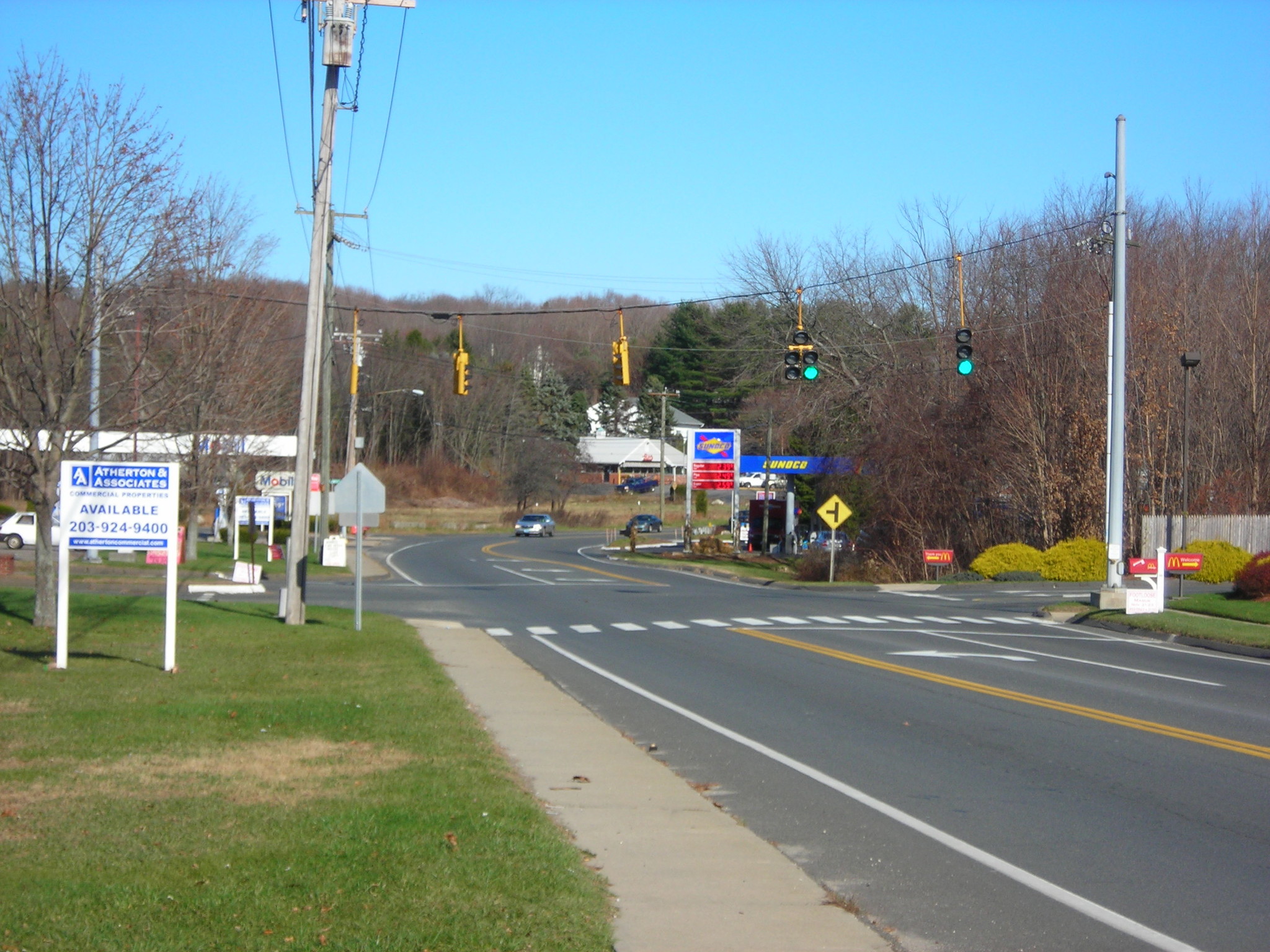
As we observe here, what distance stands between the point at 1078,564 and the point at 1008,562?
7.16 ft

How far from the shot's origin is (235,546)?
3731 centimetres

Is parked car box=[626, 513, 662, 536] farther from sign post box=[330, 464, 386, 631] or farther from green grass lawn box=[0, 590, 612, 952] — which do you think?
green grass lawn box=[0, 590, 612, 952]

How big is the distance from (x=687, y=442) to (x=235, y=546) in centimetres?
2831

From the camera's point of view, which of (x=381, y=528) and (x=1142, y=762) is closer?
(x=1142, y=762)

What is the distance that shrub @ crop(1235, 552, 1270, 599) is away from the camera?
2775 centimetres

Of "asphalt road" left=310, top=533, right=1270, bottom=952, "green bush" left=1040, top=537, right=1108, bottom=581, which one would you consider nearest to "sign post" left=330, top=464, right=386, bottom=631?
"asphalt road" left=310, top=533, right=1270, bottom=952

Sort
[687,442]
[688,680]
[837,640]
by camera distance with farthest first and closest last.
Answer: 1. [687,442]
2. [837,640]
3. [688,680]

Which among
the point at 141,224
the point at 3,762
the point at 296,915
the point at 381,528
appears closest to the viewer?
the point at 296,915

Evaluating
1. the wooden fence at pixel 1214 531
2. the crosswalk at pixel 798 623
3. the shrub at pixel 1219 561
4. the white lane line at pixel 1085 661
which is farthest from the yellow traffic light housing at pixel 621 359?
the wooden fence at pixel 1214 531

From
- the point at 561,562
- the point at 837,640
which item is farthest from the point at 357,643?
the point at 561,562

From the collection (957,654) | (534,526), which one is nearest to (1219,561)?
(957,654)

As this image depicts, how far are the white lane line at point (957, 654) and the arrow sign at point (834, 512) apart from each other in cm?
1979

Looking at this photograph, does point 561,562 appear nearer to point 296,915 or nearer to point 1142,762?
point 1142,762

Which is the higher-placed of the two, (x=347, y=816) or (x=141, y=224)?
(x=141, y=224)
